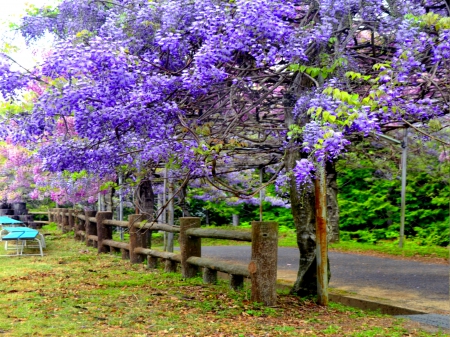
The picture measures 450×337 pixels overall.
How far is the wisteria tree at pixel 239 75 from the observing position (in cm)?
666

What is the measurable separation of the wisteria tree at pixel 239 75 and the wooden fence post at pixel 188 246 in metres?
2.21

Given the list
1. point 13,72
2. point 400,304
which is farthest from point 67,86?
point 400,304

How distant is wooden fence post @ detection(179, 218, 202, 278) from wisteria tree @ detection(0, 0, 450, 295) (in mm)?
2212

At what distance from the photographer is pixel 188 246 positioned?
1060 centimetres

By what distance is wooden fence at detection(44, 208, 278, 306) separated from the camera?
26.3 feet

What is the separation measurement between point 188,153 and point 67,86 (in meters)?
1.99

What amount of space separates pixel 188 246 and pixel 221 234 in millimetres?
1451

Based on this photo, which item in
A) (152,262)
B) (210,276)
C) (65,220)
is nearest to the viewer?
(210,276)

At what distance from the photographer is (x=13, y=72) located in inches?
294

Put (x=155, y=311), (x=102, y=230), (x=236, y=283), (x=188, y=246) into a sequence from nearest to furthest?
(x=155, y=311), (x=236, y=283), (x=188, y=246), (x=102, y=230)

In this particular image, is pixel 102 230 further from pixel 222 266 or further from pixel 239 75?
pixel 239 75

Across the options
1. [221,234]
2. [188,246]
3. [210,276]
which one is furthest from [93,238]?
[221,234]

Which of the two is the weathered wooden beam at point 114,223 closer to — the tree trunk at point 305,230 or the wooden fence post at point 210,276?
the wooden fence post at point 210,276

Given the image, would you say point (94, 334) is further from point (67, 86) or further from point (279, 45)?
point (279, 45)
